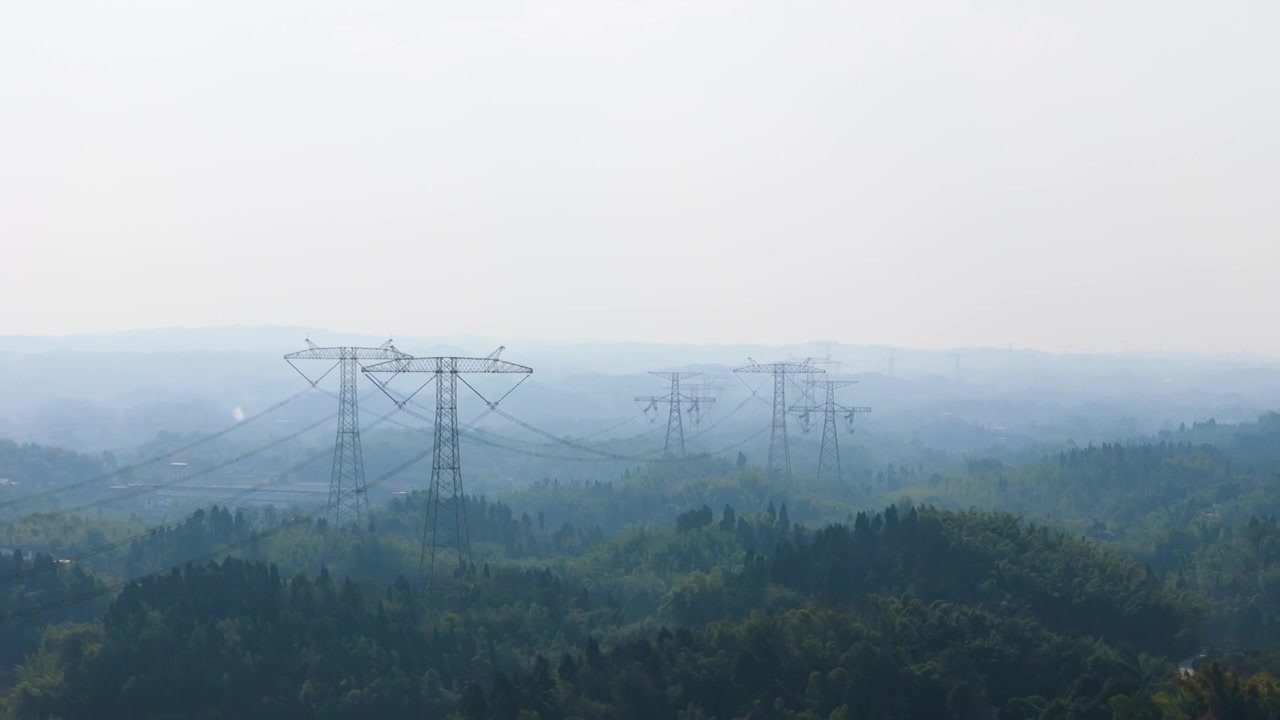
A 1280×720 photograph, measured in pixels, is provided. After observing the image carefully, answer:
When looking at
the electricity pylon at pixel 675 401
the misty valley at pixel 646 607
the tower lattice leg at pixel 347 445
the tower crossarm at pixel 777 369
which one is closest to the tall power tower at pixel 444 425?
the misty valley at pixel 646 607

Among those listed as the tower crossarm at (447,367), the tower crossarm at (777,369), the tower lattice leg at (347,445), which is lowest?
the tower lattice leg at (347,445)

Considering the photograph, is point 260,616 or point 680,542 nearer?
point 260,616

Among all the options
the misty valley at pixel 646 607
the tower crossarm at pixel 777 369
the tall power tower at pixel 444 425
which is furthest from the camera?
the tower crossarm at pixel 777 369

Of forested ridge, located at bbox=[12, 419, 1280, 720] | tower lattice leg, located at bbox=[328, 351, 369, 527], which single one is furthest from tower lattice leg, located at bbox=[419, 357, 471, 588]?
tower lattice leg, located at bbox=[328, 351, 369, 527]

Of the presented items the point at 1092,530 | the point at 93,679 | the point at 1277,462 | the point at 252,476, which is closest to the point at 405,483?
the point at 252,476

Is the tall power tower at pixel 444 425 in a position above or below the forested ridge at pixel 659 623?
above

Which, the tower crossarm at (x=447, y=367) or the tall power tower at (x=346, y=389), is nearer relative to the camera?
the tower crossarm at (x=447, y=367)

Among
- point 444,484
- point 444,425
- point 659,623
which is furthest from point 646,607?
point 444,425

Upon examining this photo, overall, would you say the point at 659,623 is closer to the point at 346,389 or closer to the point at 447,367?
the point at 447,367

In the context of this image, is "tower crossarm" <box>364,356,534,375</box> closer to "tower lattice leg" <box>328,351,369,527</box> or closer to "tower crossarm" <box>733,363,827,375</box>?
"tower lattice leg" <box>328,351,369,527</box>

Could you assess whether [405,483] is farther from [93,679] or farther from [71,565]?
[93,679]

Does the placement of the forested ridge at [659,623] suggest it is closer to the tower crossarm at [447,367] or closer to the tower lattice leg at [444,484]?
the tower lattice leg at [444,484]
